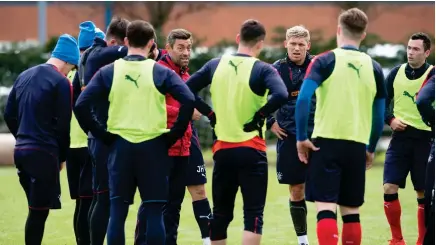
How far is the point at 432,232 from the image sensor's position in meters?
8.54

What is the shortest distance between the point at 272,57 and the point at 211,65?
45.3 feet

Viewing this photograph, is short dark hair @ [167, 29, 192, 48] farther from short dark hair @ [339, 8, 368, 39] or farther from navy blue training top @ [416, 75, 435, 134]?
navy blue training top @ [416, 75, 435, 134]

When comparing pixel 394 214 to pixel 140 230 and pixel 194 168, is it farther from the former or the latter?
pixel 140 230

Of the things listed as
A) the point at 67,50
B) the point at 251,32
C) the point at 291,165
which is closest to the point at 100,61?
the point at 67,50

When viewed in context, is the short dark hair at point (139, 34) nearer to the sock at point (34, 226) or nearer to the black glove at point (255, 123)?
the black glove at point (255, 123)

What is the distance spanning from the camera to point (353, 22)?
8.42 meters

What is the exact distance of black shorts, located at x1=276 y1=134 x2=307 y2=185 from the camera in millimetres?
10453

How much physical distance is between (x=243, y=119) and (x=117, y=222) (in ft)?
4.62

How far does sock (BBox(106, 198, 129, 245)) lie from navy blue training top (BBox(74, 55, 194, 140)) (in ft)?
2.02

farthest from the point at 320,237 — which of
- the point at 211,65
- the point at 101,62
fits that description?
the point at 101,62

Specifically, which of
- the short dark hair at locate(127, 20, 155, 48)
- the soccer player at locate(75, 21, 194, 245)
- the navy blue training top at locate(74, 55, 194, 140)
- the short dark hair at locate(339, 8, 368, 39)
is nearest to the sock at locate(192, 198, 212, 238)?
the soccer player at locate(75, 21, 194, 245)

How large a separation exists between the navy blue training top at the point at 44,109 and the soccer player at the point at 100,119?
28 centimetres

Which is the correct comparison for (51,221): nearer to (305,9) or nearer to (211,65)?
(211,65)

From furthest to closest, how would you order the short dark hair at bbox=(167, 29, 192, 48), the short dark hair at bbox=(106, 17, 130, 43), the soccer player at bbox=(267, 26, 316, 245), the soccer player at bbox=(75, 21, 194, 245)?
the soccer player at bbox=(267, 26, 316, 245) → the short dark hair at bbox=(167, 29, 192, 48) → the short dark hair at bbox=(106, 17, 130, 43) → the soccer player at bbox=(75, 21, 194, 245)
